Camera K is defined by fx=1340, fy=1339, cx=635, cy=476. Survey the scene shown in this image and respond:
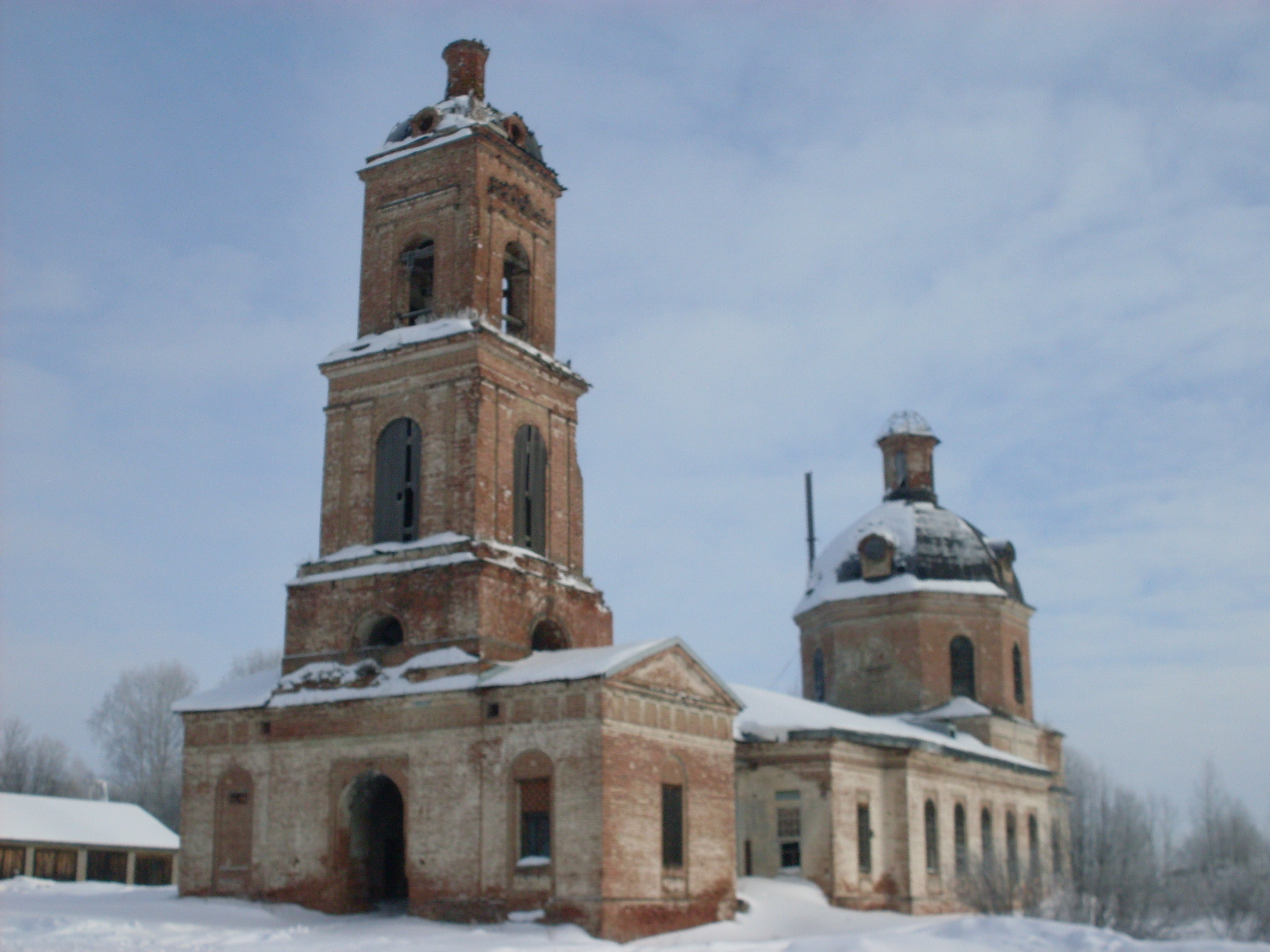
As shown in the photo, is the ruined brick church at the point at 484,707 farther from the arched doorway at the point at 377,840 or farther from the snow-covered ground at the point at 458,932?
the snow-covered ground at the point at 458,932

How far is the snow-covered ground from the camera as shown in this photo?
16.3m

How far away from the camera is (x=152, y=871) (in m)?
41.1

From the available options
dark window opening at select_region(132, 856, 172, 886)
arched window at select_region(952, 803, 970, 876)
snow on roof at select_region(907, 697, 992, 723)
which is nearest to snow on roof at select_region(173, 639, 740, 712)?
arched window at select_region(952, 803, 970, 876)

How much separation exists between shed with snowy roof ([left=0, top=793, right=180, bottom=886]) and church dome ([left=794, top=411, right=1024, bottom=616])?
21.1m

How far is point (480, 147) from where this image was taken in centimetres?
2675

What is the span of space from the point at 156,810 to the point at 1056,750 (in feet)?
128

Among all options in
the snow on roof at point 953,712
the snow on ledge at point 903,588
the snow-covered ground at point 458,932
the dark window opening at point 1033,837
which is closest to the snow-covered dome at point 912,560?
the snow on ledge at point 903,588

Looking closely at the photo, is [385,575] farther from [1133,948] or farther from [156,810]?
[156,810]

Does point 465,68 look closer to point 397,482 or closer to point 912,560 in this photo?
point 397,482

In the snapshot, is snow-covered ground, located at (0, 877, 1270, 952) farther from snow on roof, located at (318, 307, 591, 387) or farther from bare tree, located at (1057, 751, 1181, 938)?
snow on roof, located at (318, 307, 591, 387)

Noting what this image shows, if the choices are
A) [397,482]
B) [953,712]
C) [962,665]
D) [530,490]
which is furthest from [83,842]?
[962,665]

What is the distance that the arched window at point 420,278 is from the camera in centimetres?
2706

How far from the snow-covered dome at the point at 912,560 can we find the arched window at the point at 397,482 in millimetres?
16513

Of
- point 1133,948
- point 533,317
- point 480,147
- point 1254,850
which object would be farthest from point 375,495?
point 1254,850
